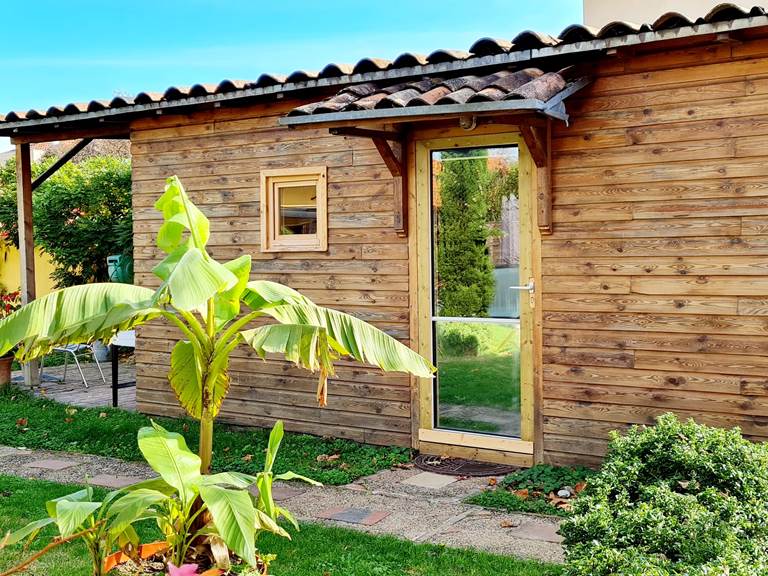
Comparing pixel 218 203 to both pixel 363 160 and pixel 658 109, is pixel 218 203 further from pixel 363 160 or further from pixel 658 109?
pixel 658 109

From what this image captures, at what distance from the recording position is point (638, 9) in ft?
36.8

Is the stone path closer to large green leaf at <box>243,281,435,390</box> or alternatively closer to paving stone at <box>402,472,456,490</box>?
paving stone at <box>402,472,456,490</box>

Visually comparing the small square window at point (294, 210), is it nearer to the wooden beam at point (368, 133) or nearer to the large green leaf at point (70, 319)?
the wooden beam at point (368, 133)

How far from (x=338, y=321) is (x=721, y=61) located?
11.4 feet

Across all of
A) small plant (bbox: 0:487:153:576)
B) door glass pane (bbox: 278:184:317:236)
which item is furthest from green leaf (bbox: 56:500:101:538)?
door glass pane (bbox: 278:184:317:236)

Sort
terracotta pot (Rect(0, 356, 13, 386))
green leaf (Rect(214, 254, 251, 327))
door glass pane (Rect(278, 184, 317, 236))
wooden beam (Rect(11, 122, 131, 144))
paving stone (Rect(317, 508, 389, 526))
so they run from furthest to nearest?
terracotta pot (Rect(0, 356, 13, 386))
wooden beam (Rect(11, 122, 131, 144))
door glass pane (Rect(278, 184, 317, 236))
paving stone (Rect(317, 508, 389, 526))
green leaf (Rect(214, 254, 251, 327))

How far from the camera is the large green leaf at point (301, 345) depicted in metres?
4.51

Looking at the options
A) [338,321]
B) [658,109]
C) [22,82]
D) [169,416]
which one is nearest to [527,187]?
[658,109]

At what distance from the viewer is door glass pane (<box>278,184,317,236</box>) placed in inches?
339

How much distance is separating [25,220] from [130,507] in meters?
8.23

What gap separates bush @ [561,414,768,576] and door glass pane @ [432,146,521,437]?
256 cm

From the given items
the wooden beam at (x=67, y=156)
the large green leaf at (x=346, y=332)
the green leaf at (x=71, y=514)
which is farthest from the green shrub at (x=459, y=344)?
the wooden beam at (x=67, y=156)

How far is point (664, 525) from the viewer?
392 centimetres

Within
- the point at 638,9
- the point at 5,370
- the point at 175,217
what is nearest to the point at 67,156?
the point at 5,370
